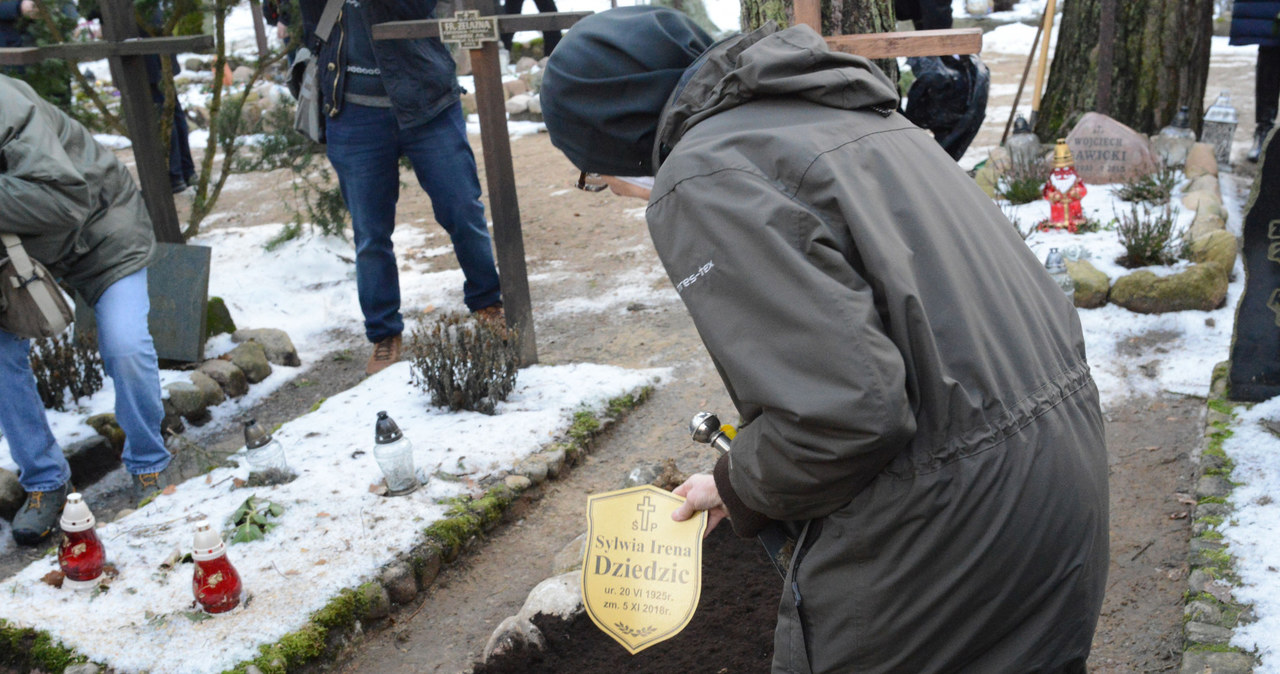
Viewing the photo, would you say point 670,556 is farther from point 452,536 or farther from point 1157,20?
point 1157,20

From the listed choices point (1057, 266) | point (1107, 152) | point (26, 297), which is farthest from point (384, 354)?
point (1107, 152)

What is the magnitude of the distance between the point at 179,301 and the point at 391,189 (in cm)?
135

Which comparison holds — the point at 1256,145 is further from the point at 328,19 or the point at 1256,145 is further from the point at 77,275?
the point at 77,275

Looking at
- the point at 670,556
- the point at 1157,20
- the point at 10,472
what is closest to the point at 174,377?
the point at 10,472

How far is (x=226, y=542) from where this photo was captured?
3295 mm

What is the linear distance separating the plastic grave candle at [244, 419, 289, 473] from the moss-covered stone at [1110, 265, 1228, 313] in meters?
3.80

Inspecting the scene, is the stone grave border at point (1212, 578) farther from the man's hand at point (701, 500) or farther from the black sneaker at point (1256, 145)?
the black sneaker at point (1256, 145)

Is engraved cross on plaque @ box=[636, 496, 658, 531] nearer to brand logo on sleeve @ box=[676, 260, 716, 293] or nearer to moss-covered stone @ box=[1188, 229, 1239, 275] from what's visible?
brand logo on sleeve @ box=[676, 260, 716, 293]

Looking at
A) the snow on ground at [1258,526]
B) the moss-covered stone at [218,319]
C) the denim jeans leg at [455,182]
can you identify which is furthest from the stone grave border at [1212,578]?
the moss-covered stone at [218,319]

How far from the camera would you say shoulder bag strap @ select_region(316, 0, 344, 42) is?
4469 mm

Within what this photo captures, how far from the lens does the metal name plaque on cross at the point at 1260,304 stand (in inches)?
137

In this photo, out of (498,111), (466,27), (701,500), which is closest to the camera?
(701,500)

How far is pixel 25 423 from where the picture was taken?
150 inches

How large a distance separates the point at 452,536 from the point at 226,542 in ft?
2.36
